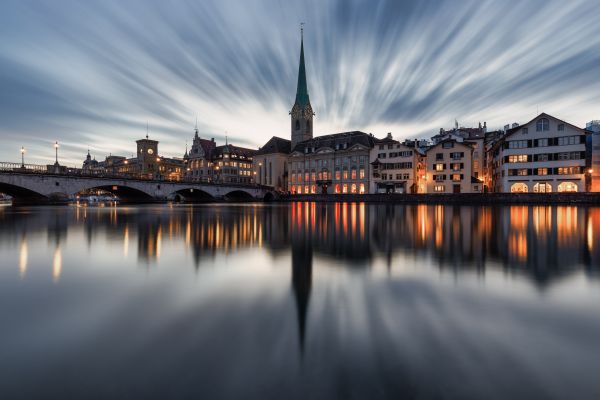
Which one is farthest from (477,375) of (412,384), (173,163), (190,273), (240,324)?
(173,163)

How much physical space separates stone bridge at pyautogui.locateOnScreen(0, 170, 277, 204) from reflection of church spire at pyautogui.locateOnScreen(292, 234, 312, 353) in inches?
1948

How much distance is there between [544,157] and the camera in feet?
216

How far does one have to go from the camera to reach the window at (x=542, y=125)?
65.6 metres

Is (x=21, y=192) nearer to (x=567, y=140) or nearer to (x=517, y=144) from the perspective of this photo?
(x=517, y=144)

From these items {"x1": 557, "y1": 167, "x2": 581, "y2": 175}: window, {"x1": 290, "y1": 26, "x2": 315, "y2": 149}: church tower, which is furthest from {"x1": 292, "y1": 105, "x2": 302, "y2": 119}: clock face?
{"x1": 557, "y1": 167, "x2": 581, "y2": 175}: window

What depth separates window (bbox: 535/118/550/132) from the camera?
65.6 m

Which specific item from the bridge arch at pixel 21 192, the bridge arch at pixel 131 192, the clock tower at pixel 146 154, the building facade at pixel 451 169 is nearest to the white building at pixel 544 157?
the building facade at pixel 451 169

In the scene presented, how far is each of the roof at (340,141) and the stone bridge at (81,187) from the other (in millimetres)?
24883

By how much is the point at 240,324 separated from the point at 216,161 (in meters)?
129

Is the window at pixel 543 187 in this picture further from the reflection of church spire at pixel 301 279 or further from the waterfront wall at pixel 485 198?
the reflection of church spire at pixel 301 279

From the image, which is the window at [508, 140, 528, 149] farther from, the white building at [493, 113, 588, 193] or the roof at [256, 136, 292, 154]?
the roof at [256, 136, 292, 154]

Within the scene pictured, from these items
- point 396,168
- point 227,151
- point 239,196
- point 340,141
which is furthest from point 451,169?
point 227,151

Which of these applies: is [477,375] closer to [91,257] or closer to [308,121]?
[91,257]

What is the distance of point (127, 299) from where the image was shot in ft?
21.1
